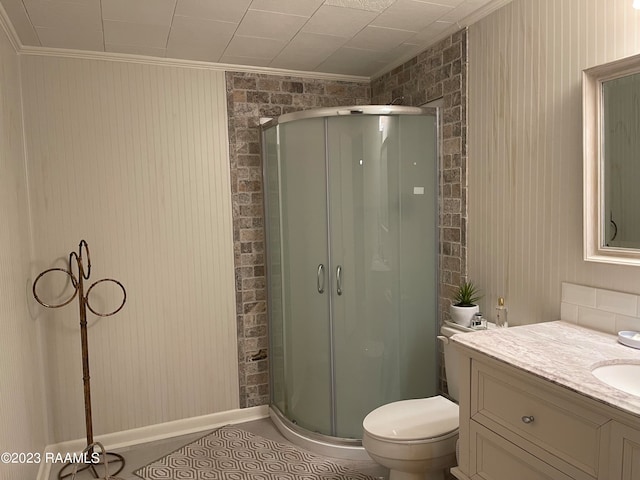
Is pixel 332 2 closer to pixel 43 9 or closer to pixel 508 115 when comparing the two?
pixel 508 115

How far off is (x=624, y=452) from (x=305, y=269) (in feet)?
6.06

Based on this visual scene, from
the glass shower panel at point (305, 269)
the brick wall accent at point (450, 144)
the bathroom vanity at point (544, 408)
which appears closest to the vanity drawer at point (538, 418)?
the bathroom vanity at point (544, 408)

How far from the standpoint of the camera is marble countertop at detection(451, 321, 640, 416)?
3.99 ft

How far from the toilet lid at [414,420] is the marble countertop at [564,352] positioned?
1.79 ft

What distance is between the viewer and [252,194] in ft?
10.2

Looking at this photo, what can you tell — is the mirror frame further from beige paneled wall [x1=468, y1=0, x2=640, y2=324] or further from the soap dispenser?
the soap dispenser

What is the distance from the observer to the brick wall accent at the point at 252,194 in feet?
9.98

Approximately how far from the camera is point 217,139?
9.82ft

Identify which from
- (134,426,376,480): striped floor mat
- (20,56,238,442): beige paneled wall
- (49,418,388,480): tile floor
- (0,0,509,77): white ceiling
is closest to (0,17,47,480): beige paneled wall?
(20,56,238,442): beige paneled wall

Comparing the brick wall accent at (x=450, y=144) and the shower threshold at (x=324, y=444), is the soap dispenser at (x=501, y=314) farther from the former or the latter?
the shower threshold at (x=324, y=444)

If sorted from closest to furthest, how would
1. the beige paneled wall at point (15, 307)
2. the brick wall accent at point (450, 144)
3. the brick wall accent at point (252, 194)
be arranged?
the beige paneled wall at point (15, 307), the brick wall accent at point (450, 144), the brick wall accent at point (252, 194)

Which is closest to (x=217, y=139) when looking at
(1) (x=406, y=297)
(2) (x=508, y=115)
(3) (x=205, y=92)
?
(3) (x=205, y=92)

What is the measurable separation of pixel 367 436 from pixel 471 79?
182 centimetres

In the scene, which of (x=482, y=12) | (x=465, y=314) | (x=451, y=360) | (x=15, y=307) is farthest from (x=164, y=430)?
(x=482, y=12)
